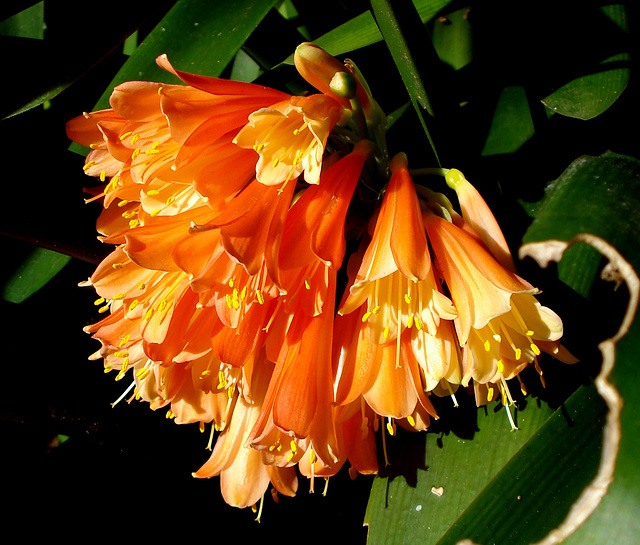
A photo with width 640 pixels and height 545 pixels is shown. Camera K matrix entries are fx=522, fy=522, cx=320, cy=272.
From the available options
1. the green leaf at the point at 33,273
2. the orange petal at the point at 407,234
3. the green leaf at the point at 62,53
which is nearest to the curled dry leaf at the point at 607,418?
the orange petal at the point at 407,234

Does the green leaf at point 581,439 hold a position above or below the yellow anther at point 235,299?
below

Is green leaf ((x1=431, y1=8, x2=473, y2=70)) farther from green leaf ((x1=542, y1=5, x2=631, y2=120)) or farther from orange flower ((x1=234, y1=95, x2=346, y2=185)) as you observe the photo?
orange flower ((x1=234, y1=95, x2=346, y2=185))

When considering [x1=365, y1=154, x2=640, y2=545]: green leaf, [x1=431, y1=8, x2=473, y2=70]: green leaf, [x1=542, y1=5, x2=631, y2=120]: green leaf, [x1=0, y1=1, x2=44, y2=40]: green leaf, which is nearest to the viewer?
[x1=365, y1=154, x2=640, y2=545]: green leaf

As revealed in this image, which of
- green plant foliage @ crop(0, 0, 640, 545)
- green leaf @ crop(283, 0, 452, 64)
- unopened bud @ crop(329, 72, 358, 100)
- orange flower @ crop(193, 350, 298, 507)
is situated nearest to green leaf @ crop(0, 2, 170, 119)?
green plant foliage @ crop(0, 0, 640, 545)

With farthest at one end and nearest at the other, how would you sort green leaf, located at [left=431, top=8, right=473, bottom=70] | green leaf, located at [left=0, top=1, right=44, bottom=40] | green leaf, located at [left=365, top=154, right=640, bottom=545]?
green leaf, located at [left=0, top=1, right=44, bottom=40] → green leaf, located at [left=431, top=8, right=473, bottom=70] → green leaf, located at [left=365, top=154, right=640, bottom=545]

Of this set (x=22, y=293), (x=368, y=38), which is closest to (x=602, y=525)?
(x=368, y=38)

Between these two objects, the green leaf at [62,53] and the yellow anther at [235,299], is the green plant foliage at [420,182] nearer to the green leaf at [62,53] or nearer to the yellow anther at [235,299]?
the green leaf at [62,53]

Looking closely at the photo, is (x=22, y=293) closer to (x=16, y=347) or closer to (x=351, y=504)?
(x=16, y=347)
